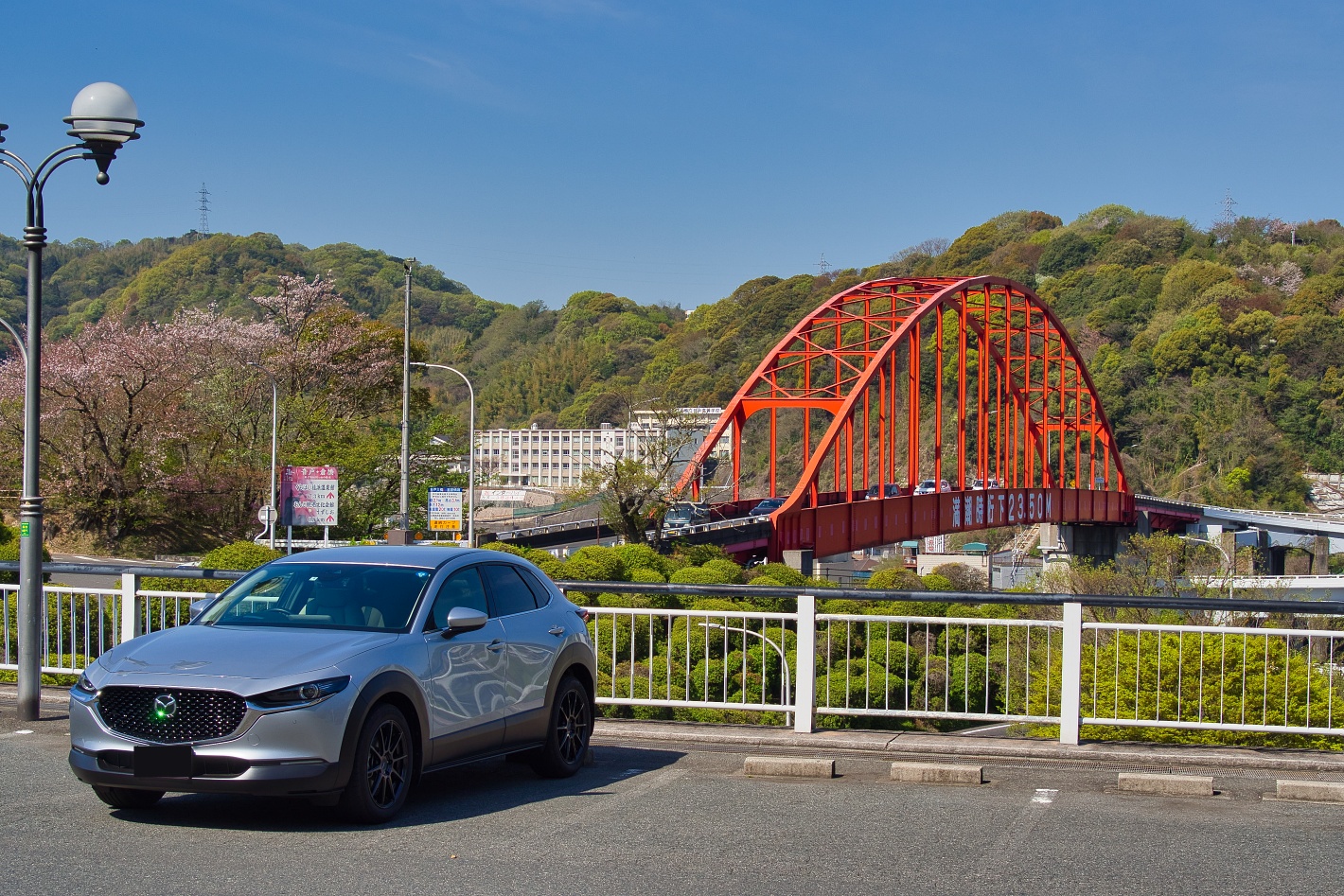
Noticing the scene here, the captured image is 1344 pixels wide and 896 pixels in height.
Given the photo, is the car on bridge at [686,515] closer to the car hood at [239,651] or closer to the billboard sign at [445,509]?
the billboard sign at [445,509]

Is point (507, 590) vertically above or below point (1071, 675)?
above

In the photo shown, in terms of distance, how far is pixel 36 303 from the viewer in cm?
1034

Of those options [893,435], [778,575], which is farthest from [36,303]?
[893,435]

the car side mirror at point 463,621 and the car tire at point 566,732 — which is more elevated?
the car side mirror at point 463,621

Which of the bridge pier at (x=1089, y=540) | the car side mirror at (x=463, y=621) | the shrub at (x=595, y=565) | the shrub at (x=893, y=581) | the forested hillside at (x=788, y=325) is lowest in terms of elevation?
the bridge pier at (x=1089, y=540)

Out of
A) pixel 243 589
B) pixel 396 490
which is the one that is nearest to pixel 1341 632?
pixel 243 589

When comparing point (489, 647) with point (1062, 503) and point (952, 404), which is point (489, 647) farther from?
point (952, 404)

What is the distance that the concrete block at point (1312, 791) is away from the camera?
7.91 meters

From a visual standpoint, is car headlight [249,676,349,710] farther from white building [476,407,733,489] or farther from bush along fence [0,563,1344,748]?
white building [476,407,733,489]

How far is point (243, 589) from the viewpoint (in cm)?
783

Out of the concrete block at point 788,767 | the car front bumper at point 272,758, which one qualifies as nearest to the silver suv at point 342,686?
the car front bumper at point 272,758

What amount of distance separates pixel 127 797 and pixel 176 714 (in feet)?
2.60

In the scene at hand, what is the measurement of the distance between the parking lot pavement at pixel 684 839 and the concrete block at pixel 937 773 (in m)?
0.11

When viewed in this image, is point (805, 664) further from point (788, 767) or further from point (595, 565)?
point (595, 565)
